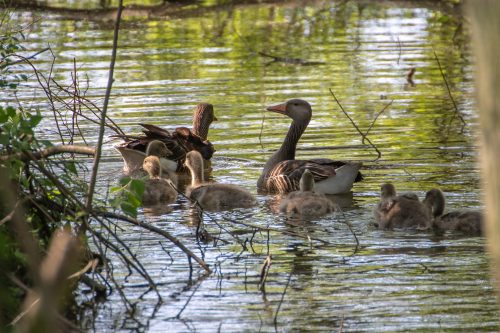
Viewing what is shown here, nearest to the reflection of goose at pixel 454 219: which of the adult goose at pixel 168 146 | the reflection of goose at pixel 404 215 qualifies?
the reflection of goose at pixel 404 215

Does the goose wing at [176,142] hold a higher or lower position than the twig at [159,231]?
lower

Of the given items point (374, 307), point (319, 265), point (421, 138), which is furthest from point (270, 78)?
point (374, 307)

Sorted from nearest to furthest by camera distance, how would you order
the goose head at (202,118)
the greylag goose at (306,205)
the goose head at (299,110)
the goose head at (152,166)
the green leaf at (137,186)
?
the green leaf at (137,186) < the greylag goose at (306,205) < the goose head at (152,166) < the goose head at (299,110) < the goose head at (202,118)

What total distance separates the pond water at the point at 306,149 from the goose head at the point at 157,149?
0.52 m

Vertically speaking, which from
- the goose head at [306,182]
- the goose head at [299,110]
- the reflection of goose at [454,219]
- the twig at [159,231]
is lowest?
the goose head at [306,182]

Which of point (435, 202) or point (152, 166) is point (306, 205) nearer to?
point (435, 202)

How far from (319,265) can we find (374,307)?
1.18 m

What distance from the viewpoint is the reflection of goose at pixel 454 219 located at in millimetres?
8797

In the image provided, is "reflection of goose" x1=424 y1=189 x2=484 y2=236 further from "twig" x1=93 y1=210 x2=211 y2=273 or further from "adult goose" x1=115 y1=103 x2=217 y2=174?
"adult goose" x1=115 y1=103 x2=217 y2=174

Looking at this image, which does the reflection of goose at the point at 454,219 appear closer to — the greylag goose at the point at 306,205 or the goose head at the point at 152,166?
the greylag goose at the point at 306,205

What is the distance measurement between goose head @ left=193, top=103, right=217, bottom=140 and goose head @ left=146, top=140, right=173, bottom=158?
127 cm

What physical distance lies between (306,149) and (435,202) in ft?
14.1

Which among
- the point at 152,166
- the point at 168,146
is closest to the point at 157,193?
the point at 152,166

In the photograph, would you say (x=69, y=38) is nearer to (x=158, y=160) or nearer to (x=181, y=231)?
(x=158, y=160)
